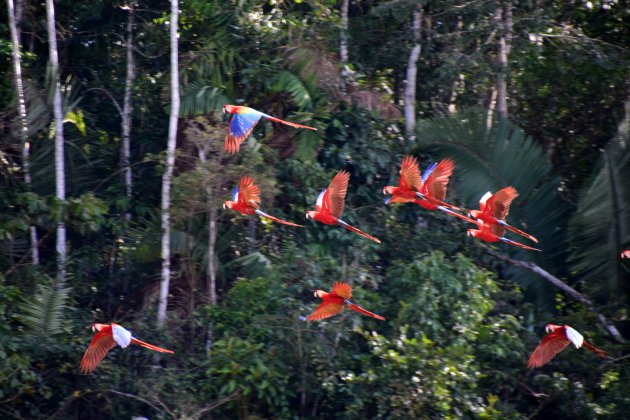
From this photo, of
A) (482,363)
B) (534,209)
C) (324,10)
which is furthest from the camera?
(324,10)

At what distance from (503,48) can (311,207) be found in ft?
8.88

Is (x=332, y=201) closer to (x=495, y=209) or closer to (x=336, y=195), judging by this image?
(x=336, y=195)

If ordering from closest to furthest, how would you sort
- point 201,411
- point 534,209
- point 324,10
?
point 201,411 → point 534,209 → point 324,10

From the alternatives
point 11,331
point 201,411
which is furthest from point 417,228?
point 11,331

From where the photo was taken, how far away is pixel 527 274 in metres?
8.84

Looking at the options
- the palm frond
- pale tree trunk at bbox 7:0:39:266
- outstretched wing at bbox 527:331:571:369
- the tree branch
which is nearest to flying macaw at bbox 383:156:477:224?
outstretched wing at bbox 527:331:571:369

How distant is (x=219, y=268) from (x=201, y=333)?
0.66m

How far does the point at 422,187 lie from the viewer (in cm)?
733

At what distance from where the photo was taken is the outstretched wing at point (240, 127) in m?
7.25

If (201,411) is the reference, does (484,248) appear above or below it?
above

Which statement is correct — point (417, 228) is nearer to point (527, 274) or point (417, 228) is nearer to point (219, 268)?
point (527, 274)

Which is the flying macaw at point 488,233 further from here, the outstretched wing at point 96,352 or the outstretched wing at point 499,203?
the outstretched wing at point 96,352

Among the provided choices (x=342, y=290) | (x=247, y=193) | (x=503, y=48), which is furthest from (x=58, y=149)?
(x=503, y=48)

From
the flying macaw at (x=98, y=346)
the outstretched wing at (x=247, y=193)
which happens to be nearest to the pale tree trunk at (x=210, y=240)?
the outstretched wing at (x=247, y=193)
